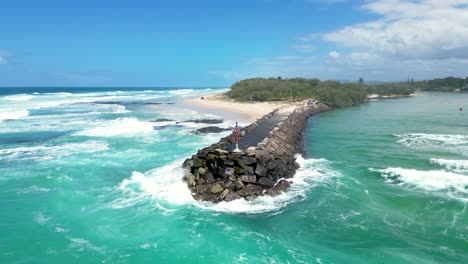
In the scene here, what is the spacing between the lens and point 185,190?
620 inches

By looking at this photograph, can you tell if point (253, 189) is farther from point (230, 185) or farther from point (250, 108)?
point (250, 108)

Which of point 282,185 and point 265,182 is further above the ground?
point 265,182

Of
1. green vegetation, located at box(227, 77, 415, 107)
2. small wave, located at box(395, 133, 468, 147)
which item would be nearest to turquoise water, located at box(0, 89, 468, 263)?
small wave, located at box(395, 133, 468, 147)

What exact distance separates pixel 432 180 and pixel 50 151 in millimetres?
21922

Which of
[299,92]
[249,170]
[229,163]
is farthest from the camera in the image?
[299,92]

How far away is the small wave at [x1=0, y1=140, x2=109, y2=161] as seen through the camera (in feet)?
72.7

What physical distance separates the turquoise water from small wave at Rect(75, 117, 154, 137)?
5970 millimetres

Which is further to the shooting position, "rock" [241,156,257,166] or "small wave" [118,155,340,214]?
"rock" [241,156,257,166]

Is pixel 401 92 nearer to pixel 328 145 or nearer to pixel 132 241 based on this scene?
pixel 328 145

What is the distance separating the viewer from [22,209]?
14148 mm

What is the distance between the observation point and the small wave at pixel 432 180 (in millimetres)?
15711

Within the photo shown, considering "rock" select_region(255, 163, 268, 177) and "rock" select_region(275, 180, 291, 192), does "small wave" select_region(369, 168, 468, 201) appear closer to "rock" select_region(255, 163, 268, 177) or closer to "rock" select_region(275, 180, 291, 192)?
"rock" select_region(275, 180, 291, 192)

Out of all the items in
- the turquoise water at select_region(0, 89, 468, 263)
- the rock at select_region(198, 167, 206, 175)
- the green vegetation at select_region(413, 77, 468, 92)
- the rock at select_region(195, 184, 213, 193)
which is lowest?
the turquoise water at select_region(0, 89, 468, 263)

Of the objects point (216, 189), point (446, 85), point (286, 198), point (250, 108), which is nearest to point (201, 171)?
point (216, 189)
